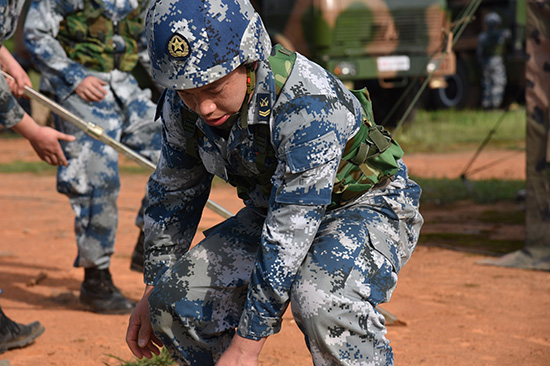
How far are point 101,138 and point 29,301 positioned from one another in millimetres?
1191

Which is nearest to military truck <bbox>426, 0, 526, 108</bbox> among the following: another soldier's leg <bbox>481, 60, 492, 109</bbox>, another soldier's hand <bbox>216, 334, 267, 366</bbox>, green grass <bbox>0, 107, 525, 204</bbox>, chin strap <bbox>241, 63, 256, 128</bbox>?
another soldier's leg <bbox>481, 60, 492, 109</bbox>

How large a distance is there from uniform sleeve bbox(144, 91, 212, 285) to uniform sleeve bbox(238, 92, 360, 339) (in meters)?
0.47

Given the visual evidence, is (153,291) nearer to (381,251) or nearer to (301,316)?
(301,316)

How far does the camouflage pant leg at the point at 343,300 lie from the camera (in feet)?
7.24

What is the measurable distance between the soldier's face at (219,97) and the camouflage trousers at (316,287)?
1.50ft

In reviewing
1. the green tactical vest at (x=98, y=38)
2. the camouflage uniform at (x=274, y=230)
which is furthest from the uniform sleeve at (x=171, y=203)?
the green tactical vest at (x=98, y=38)

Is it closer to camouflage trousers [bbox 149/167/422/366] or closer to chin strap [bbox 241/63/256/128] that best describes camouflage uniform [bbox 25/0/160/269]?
camouflage trousers [bbox 149/167/422/366]

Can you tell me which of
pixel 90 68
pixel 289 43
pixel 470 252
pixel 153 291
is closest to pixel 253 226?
pixel 153 291

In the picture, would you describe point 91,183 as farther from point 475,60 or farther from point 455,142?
point 475,60

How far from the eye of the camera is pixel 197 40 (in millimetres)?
2109

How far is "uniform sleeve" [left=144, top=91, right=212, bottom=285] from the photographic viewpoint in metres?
2.55

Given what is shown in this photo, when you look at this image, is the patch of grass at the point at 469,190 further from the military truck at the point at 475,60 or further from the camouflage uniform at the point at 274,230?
the military truck at the point at 475,60

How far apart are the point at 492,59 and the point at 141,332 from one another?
12171 mm

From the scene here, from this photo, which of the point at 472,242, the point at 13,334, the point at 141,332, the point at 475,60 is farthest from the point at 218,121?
the point at 475,60
